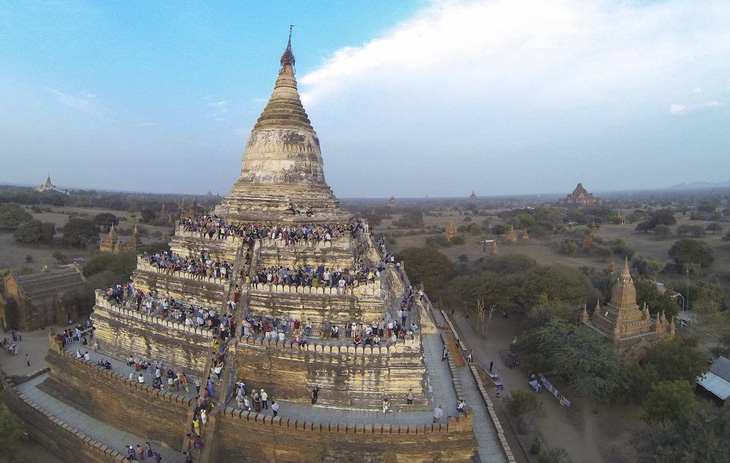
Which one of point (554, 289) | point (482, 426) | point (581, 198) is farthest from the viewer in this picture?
point (581, 198)

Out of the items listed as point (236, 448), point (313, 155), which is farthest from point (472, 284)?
point (236, 448)

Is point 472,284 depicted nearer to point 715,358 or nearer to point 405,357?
point 715,358

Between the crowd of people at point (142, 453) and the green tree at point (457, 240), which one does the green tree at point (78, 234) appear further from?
the green tree at point (457, 240)

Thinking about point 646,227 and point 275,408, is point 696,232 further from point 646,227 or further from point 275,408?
point 275,408

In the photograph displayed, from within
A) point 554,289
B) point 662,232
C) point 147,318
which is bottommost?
point 554,289

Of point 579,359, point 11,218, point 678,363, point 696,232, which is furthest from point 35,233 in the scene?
point 696,232

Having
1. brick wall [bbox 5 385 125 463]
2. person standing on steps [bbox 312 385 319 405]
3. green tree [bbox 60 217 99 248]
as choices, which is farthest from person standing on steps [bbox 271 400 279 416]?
green tree [bbox 60 217 99 248]
